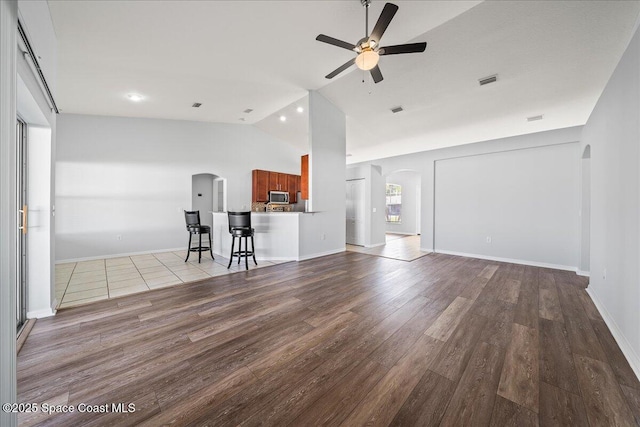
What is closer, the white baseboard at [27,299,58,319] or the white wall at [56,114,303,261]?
the white baseboard at [27,299,58,319]

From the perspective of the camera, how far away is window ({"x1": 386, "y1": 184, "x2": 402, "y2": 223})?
1008 cm

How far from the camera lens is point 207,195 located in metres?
7.50

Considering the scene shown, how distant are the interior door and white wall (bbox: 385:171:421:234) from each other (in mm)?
3196

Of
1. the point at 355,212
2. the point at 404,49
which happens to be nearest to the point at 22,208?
the point at 404,49

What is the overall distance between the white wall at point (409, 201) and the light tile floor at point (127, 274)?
689cm

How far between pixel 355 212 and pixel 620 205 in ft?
17.2

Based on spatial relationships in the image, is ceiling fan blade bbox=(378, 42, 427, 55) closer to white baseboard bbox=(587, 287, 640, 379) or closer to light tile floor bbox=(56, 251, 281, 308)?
white baseboard bbox=(587, 287, 640, 379)

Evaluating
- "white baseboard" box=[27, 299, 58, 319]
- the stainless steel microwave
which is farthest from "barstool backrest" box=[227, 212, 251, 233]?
the stainless steel microwave

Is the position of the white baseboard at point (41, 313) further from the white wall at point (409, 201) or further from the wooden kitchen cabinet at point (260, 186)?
the white wall at point (409, 201)

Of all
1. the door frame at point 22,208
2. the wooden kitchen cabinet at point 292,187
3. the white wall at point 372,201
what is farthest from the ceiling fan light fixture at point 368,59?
the wooden kitchen cabinet at point 292,187

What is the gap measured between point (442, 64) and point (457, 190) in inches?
127

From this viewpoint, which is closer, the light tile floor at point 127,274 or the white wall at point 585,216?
the light tile floor at point 127,274

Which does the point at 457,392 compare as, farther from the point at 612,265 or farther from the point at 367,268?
the point at 367,268

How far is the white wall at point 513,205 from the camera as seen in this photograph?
4418mm
